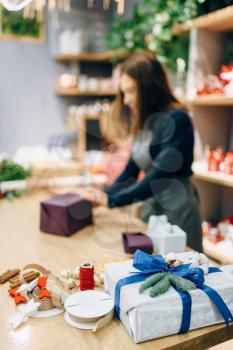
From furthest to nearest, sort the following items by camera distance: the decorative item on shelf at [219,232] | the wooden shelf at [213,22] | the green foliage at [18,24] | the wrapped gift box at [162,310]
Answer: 1. the green foliage at [18,24]
2. the decorative item on shelf at [219,232]
3. the wooden shelf at [213,22]
4. the wrapped gift box at [162,310]

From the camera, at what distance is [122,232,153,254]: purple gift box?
4.24ft

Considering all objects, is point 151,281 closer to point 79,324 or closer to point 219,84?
point 79,324

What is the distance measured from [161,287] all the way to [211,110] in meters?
1.89

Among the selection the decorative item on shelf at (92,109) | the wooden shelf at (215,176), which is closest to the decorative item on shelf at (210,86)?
the wooden shelf at (215,176)

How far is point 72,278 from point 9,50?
11.1ft

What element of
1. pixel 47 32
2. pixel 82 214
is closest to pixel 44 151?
pixel 47 32

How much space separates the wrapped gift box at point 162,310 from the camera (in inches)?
33.1

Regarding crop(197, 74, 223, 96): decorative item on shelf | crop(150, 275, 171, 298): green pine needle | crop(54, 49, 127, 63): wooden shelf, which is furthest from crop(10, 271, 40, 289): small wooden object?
crop(54, 49, 127, 63): wooden shelf

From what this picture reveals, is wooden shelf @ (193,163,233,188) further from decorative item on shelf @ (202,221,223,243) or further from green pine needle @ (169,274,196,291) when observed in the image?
green pine needle @ (169,274,196,291)

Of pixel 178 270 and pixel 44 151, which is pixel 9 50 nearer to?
pixel 44 151

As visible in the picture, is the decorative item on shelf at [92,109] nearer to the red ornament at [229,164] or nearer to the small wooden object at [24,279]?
the red ornament at [229,164]

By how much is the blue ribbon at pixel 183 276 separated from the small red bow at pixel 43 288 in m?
0.20

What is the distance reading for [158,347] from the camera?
837mm

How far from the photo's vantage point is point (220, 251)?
2.25 meters
